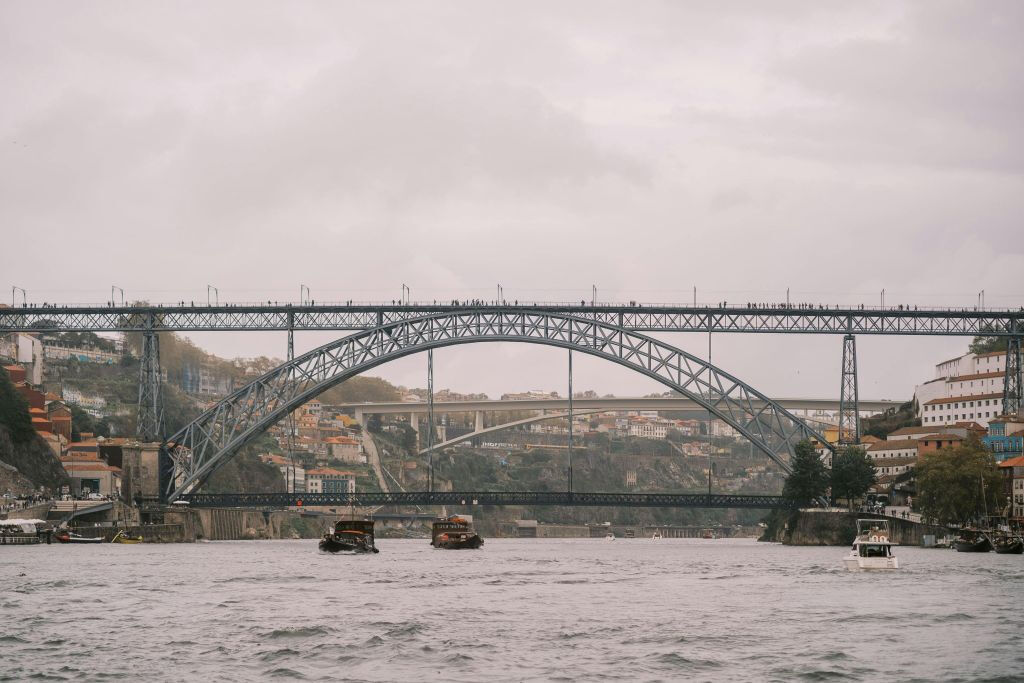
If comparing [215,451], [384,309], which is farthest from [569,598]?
[215,451]

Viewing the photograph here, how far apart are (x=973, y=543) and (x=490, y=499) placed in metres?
35.1

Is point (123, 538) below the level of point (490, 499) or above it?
below

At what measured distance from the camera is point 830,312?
10725 centimetres

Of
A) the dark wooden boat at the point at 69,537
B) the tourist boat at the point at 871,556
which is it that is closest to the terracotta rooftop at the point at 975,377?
the tourist boat at the point at 871,556

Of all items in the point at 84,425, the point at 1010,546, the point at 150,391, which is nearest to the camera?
the point at 1010,546

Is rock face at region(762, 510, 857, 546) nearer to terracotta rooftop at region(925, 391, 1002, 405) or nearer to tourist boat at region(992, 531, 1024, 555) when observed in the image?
tourist boat at region(992, 531, 1024, 555)

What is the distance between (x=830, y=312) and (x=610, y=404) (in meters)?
79.2

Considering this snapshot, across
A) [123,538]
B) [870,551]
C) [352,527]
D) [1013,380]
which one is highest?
[1013,380]

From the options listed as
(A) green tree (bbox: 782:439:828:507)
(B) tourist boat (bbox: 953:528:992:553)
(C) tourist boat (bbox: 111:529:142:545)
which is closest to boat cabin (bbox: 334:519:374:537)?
(C) tourist boat (bbox: 111:529:142:545)

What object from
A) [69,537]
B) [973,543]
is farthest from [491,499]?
[973,543]

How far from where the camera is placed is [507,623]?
1695 inches

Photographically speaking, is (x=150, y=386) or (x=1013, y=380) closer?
(x=150, y=386)

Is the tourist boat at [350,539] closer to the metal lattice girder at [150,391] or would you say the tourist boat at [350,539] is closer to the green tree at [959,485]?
the metal lattice girder at [150,391]

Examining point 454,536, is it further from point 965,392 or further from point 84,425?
point 84,425
